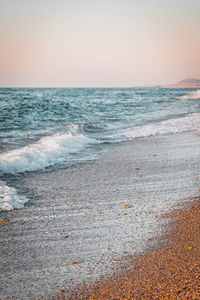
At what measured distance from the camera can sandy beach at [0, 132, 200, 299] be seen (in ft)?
6.59

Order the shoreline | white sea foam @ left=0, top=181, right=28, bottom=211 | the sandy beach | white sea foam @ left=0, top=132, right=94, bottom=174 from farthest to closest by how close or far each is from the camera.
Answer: white sea foam @ left=0, top=132, right=94, bottom=174 < white sea foam @ left=0, top=181, right=28, bottom=211 < the sandy beach < the shoreline

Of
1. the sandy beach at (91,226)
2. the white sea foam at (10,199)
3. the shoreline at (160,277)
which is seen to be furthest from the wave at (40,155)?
the shoreline at (160,277)

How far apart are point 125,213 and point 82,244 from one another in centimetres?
Answer: 79

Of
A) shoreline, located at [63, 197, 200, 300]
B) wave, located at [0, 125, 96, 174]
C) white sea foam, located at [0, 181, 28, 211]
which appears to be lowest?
shoreline, located at [63, 197, 200, 300]

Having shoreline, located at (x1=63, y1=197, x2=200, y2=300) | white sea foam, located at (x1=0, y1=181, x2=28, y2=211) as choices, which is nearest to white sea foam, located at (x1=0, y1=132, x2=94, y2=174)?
white sea foam, located at (x1=0, y1=181, x2=28, y2=211)

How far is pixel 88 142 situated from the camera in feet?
27.5

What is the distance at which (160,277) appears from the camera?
193 centimetres

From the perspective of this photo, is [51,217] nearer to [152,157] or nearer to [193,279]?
[193,279]

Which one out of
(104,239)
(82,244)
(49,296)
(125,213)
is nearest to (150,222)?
(125,213)

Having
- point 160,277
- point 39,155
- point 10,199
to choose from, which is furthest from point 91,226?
point 39,155

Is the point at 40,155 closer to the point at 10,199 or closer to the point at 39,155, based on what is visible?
the point at 39,155

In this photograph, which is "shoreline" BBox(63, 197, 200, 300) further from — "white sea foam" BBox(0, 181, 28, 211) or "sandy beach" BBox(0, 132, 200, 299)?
"white sea foam" BBox(0, 181, 28, 211)

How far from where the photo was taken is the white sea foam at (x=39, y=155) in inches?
205

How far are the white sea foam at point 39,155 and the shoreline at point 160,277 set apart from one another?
11.6 feet
